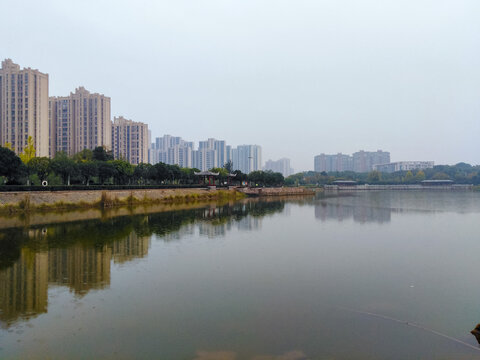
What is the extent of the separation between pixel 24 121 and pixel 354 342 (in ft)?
255

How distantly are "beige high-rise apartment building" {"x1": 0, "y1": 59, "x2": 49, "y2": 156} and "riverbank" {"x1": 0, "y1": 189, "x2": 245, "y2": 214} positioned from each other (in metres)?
43.6

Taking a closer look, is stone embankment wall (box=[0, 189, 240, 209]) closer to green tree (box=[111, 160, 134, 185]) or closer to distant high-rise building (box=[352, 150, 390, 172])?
green tree (box=[111, 160, 134, 185])

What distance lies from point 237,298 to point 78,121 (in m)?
85.7

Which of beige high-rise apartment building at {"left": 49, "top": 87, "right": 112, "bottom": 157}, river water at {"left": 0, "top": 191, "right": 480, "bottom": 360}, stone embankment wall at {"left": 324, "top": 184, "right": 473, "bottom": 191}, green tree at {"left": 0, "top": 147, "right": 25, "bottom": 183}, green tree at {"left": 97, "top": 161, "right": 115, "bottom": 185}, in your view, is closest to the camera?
river water at {"left": 0, "top": 191, "right": 480, "bottom": 360}

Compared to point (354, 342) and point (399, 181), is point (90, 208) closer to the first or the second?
point (354, 342)

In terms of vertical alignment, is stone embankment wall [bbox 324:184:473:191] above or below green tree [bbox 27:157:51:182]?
below

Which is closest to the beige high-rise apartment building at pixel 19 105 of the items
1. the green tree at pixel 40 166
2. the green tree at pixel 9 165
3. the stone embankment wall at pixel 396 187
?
the green tree at pixel 40 166

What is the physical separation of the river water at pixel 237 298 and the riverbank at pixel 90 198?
32.6 ft

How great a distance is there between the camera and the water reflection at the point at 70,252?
25.6 ft

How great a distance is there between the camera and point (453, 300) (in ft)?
25.5

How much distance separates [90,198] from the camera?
1171 inches

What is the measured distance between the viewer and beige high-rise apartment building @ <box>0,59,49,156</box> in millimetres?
67625

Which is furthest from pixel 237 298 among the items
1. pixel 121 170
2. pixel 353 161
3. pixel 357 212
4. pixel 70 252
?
pixel 353 161

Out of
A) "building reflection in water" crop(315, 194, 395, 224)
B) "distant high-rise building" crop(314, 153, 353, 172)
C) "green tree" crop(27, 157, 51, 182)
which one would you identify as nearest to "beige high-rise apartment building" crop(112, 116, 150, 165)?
"green tree" crop(27, 157, 51, 182)
